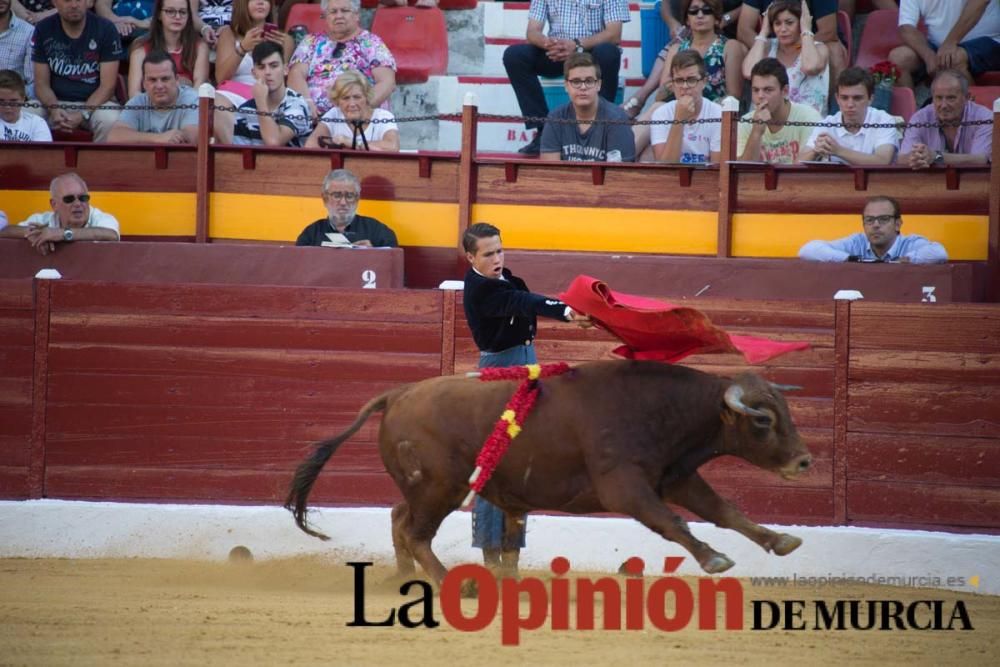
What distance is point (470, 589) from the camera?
594 cm

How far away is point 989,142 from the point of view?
26.1 ft

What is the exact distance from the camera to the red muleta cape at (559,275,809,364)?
561 cm

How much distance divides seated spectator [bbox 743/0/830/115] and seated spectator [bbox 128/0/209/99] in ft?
12.0

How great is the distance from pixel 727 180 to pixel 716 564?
3356 mm

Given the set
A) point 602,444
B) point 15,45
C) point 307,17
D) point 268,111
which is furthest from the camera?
point 307,17

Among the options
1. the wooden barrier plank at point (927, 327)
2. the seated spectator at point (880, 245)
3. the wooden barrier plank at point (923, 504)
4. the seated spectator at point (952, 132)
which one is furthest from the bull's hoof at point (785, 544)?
the seated spectator at point (952, 132)

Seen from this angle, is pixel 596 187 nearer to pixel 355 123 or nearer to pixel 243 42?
pixel 355 123

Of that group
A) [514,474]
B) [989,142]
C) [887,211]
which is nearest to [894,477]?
[887,211]

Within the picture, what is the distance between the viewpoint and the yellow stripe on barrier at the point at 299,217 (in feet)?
27.3

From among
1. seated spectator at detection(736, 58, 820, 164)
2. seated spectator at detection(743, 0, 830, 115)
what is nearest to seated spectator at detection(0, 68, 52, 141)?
seated spectator at detection(736, 58, 820, 164)

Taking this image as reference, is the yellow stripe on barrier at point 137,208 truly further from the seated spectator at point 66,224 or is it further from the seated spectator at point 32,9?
the seated spectator at point 32,9

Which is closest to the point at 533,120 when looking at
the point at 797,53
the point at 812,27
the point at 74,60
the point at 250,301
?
the point at 250,301

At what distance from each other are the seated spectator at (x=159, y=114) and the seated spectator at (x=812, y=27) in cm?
346

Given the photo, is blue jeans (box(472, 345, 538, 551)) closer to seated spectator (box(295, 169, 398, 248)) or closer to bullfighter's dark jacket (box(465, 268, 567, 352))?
bullfighter's dark jacket (box(465, 268, 567, 352))
